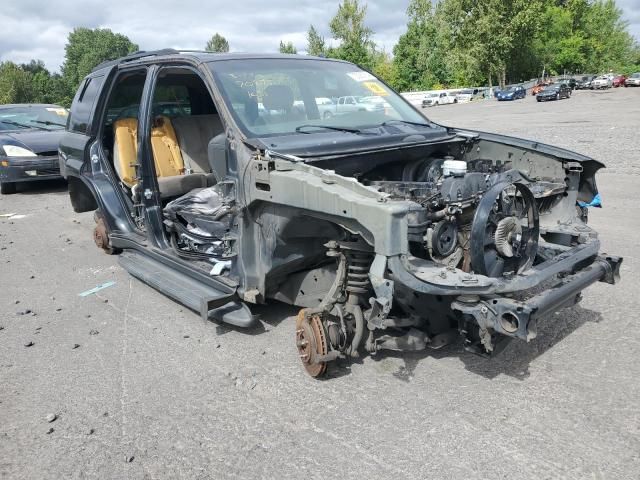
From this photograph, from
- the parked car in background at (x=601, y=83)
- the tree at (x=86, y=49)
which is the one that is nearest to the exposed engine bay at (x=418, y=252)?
the parked car in background at (x=601, y=83)

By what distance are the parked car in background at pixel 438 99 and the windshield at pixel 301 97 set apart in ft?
135

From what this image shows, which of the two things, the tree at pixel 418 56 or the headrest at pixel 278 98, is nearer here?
the headrest at pixel 278 98

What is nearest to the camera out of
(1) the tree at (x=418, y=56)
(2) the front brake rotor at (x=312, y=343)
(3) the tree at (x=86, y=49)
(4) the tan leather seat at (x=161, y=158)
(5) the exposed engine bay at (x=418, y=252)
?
(5) the exposed engine bay at (x=418, y=252)

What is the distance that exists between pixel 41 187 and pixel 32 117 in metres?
1.59

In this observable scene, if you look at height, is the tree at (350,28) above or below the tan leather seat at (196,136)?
above

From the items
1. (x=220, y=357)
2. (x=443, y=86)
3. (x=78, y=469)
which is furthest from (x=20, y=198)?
(x=443, y=86)

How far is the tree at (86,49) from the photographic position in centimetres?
9038

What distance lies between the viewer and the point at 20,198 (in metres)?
10.2

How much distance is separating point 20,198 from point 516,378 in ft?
33.0

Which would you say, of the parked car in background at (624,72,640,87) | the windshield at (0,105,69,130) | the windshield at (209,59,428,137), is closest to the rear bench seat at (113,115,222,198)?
the windshield at (209,59,428,137)

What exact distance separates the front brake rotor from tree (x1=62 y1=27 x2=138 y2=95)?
98831 mm

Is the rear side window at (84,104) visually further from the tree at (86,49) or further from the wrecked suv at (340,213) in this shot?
the tree at (86,49)

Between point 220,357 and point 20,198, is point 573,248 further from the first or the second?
point 20,198

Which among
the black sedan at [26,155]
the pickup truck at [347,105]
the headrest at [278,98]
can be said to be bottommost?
the black sedan at [26,155]
